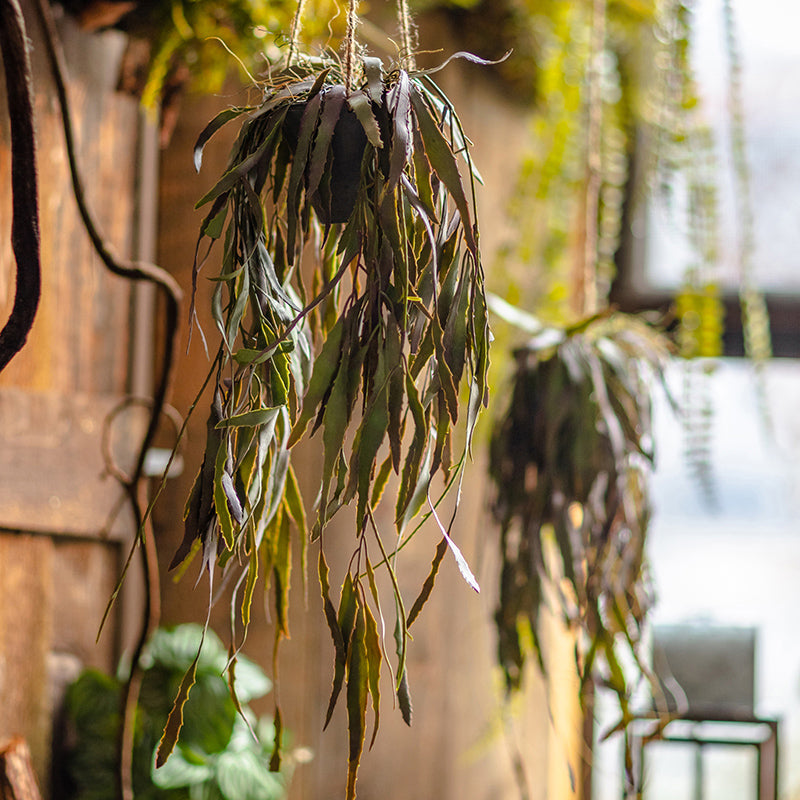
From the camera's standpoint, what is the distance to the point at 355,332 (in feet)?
1.83

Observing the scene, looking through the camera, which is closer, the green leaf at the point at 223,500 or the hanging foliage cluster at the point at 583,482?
the green leaf at the point at 223,500

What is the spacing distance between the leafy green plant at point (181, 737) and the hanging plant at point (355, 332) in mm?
563

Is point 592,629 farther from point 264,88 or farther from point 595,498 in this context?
point 264,88

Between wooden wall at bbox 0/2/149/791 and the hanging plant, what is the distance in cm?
53

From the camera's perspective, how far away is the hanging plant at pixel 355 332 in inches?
20.9

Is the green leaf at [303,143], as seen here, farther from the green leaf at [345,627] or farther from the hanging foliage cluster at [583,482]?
the hanging foliage cluster at [583,482]

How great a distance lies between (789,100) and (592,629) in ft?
4.02

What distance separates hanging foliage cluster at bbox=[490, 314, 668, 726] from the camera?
103 centimetres

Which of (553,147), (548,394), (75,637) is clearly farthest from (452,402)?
(553,147)

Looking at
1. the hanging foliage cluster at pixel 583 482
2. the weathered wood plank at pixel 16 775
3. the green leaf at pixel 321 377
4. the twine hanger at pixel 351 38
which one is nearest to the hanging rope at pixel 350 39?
the twine hanger at pixel 351 38

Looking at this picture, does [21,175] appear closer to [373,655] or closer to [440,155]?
[440,155]

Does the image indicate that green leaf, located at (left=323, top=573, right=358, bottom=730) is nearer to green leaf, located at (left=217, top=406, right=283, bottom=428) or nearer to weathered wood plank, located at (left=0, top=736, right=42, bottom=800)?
green leaf, located at (left=217, top=406, right=283, bottom=428)

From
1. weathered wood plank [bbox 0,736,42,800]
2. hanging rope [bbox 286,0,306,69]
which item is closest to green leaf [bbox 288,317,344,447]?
hanging rope [bbox 286,0,306,69]

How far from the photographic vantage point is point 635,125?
170 cm
